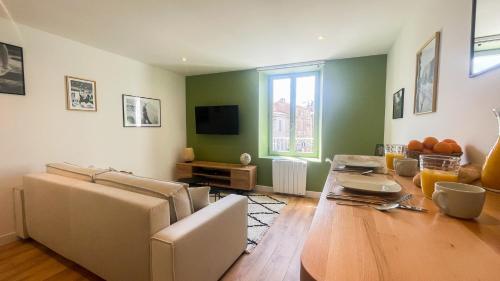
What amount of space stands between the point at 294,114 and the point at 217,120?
150 cm

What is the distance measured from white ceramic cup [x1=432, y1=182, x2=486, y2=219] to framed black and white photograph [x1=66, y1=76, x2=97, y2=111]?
11.5 ft

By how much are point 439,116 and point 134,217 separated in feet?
6.70

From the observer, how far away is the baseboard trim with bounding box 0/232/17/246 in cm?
216

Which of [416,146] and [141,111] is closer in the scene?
[416,146]

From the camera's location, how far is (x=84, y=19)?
2146 millimetres

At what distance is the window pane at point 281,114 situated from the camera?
13.2 ft

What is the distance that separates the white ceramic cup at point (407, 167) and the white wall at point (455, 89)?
0.22 meters

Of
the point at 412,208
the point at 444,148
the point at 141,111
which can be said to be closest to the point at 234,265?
the point at 412,208

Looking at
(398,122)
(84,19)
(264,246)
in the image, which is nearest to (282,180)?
(264,246)

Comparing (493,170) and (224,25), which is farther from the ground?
(224,25)

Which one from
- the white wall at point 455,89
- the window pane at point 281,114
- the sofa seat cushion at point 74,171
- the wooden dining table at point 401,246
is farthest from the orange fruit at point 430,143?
the window pane at point 281,114

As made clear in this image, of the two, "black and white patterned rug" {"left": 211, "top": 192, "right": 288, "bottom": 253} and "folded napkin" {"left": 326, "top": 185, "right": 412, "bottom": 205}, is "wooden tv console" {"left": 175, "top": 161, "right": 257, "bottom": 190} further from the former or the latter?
"folded napkin" {"left": 326, "top": 185, "right": 412, "bottom": 205}

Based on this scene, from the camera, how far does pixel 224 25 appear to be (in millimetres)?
2250

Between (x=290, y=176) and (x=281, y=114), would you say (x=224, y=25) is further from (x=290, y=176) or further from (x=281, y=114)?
(x=290, y=176)
